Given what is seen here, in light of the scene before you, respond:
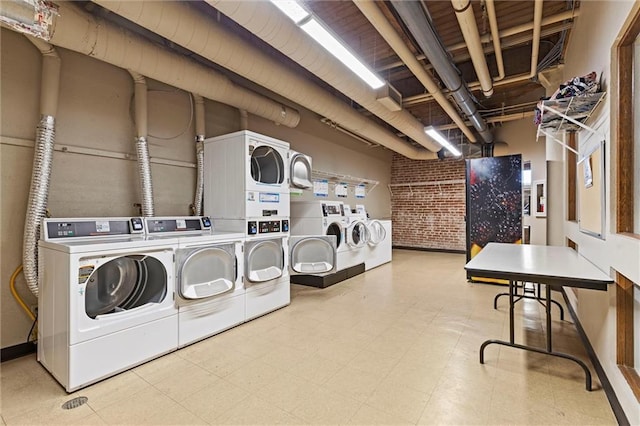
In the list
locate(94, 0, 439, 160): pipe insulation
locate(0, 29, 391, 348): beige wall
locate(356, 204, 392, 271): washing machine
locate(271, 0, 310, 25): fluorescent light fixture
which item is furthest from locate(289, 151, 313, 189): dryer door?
locate(271, 0, 310, 25): fluorescent light fixture

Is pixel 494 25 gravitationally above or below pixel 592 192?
above

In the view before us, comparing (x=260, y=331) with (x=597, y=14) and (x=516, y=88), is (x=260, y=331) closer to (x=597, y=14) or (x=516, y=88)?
(x=597, y=14)

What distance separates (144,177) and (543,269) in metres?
3.64

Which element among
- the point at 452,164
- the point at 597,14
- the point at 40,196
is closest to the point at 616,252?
the point at 597,14

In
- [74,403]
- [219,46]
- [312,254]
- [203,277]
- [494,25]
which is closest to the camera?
[74,403]

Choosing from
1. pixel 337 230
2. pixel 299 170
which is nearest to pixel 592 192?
pixel 299 170

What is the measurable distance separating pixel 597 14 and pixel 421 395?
123 inches

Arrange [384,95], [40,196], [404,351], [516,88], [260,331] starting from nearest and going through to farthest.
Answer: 1. [40,196]
2. [404,351]
3. [260,331]
4. [384,95]
5. [516,88]

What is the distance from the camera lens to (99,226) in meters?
→ 2.68

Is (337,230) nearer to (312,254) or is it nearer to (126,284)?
(312,254)

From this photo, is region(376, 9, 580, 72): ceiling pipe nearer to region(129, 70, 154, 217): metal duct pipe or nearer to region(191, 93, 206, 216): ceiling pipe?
region(191, 93, 206, 216): ceiling pipe

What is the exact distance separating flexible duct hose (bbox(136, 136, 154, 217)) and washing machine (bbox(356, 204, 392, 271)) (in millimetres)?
3819

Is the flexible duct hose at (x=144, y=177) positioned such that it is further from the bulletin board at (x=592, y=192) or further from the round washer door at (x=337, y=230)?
the bulletin board at (x=592, y=192)

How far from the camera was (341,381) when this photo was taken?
220cm
